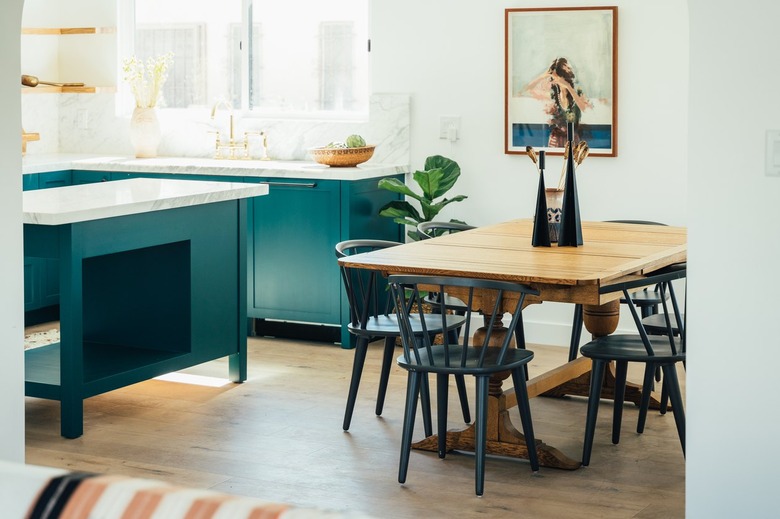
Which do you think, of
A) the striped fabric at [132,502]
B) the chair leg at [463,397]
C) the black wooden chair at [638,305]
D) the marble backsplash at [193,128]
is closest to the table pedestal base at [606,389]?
the black wooden chair at [638,305]

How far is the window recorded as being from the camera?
679 centimetres

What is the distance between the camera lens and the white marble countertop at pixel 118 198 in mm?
4242

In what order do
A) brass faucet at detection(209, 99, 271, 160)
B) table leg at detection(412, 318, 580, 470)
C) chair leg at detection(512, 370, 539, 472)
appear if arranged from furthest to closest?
1. brass faucet at detection(209, 99, 271, 160)
2. table leg at detection(412, 318, 580, 470)
3. chair leg at detection(512, 370, 539, 472)

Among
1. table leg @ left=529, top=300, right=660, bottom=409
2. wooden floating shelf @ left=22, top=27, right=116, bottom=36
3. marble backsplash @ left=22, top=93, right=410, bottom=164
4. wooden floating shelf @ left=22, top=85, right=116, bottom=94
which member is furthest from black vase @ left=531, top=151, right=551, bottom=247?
wooden floating shelf @ left=22, top=27, right=116, bottom=36

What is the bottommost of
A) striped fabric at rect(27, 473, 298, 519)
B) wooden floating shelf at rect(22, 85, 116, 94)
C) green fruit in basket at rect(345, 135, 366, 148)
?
striped fabric at rect(27, 473, 298, 519)

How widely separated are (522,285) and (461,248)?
72 cm

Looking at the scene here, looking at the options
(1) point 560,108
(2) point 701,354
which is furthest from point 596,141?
(2) point 701,354

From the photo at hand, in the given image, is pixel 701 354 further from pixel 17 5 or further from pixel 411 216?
pixel 411 216

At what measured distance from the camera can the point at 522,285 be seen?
3.71 metres

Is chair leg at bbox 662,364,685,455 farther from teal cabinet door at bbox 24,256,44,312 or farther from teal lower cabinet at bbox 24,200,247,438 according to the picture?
teal cabinet door at bbox 24,256,44,312

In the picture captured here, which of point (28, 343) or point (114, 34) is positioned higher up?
point (114, 34)

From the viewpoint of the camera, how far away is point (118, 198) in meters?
4.70

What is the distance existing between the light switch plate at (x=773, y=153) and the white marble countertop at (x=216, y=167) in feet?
11.5

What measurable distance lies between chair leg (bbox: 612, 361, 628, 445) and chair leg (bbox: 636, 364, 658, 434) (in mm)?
Answer: 90
